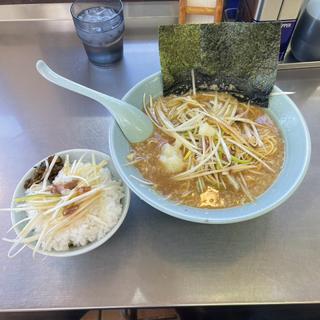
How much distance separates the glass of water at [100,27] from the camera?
38.4 inches

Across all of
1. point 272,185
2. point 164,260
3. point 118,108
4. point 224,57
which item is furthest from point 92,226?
point 224,57

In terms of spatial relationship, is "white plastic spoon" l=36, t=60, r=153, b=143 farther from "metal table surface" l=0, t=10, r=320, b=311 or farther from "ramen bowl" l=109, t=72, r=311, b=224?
"metal table surface" l=0, t=10, r=320, b=311

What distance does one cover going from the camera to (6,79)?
1.08 metres

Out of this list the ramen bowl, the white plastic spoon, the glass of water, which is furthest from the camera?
the glass of water

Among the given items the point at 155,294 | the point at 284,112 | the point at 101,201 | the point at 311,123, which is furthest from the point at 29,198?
the point at 311,123

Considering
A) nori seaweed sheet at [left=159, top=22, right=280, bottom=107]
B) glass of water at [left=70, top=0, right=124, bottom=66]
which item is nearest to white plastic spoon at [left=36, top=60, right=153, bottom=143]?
nori seaweed sheet at [left=159, top=22, right=280, bottom=107]

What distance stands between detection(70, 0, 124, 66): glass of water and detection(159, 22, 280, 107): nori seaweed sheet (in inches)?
9.9

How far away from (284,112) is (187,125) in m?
0.25

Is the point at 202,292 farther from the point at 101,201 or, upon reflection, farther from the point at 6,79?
the point at 6,79

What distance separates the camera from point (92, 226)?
657 millimetres

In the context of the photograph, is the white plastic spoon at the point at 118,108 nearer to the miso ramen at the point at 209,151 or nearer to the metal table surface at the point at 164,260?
the miso ramen at the point at 209,151

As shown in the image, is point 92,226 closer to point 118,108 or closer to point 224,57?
point 118,108

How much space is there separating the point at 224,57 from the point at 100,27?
1.34ft

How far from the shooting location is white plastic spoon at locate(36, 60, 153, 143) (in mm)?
753
